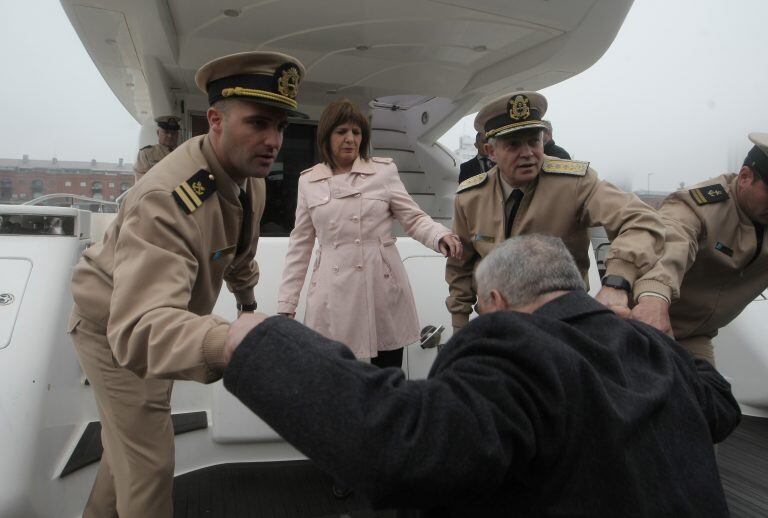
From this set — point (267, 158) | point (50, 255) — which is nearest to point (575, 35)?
point (267, 158)

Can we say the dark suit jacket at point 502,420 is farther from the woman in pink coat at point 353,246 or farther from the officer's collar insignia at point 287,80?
the woman in pink coat at point 353,246

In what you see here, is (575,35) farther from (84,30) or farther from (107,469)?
(107,469)

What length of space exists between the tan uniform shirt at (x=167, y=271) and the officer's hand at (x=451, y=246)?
0.73 meters

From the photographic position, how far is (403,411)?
2.29ft

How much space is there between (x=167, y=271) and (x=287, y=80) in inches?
28.6

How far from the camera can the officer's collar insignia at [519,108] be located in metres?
1.94

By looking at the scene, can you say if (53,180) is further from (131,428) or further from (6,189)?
(131,428)

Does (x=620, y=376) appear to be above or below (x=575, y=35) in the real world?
below

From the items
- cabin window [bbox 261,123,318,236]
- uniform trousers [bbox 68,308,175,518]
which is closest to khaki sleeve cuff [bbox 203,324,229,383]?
uniform trousers [bbox 68,308,175,518]

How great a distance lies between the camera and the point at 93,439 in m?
2.22

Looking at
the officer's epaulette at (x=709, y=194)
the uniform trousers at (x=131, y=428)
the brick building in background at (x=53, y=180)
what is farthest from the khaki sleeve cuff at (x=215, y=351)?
the brick building in background at (x=53, y=180)

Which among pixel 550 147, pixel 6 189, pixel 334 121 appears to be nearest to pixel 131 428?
pixel 334 121

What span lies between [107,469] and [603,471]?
5.57 feet

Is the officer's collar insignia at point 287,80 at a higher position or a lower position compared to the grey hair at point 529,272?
higher
